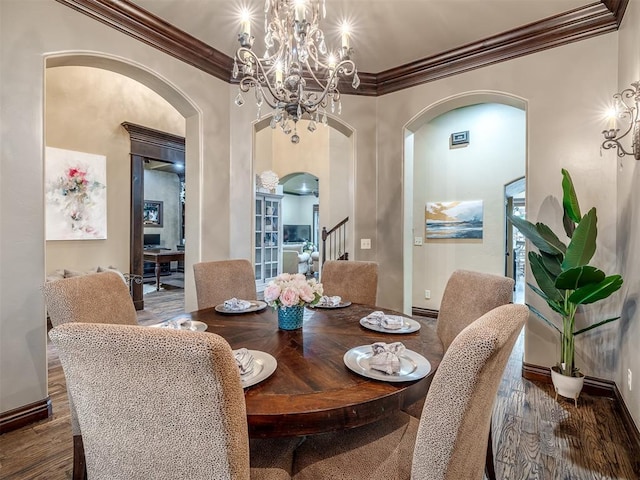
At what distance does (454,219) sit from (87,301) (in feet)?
14.6

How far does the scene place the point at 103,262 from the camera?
4.81 meters

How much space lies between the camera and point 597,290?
7.02ft

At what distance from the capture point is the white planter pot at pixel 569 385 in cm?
237

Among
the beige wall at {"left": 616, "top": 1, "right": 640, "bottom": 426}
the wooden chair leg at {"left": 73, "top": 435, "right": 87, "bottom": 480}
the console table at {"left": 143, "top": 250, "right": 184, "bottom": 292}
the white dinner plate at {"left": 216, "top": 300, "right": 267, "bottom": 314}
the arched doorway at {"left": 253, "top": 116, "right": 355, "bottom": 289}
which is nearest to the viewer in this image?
the wooden chair leg at {"left": 73, "top": 435, "right": 87, "bottom": 480}

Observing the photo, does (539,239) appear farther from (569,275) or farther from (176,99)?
(176,99)

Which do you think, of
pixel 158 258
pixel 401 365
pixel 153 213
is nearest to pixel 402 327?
pixel 401 365

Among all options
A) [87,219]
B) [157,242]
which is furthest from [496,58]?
[157,242]

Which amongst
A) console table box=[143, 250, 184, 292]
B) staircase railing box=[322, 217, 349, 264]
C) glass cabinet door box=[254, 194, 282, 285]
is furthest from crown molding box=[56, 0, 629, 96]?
console table box=[143, 250, 184, 292]

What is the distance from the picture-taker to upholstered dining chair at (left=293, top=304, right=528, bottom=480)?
76cm

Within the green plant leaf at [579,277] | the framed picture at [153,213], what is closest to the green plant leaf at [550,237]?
the green plant leaf at [579,277]

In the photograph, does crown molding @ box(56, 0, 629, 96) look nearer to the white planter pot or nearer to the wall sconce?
the wall sconce

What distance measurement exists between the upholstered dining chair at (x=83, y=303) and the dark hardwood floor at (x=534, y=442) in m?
0.57

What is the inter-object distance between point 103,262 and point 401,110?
14.8 ft

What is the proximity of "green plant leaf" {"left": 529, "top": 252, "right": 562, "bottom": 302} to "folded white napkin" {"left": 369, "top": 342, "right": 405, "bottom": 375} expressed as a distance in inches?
72.7
